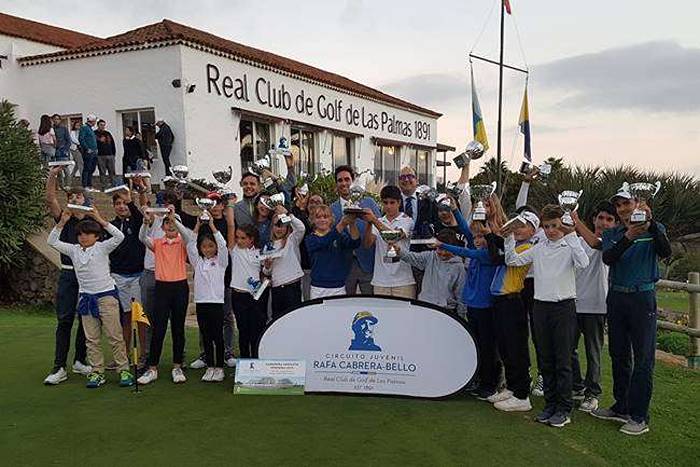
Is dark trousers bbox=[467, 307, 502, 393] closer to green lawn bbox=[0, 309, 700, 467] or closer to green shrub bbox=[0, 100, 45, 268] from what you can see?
green lawn bbox=[0, 309, 700, 467]

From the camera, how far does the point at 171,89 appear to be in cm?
1639

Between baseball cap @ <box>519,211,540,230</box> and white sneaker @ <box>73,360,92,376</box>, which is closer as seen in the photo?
baseball cap @ <box>519,211,540,230</box>

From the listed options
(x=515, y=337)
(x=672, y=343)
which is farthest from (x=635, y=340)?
(x=672, y=343)

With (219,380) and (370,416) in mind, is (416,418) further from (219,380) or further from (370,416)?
(219,380)

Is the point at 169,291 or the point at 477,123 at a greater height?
the point at 477,123

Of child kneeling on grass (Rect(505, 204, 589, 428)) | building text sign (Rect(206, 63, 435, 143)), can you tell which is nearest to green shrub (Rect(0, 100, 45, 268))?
building text sign (Rect(206, 63, 435, 143))

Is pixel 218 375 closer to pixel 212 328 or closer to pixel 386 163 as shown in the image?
pixel 212 328

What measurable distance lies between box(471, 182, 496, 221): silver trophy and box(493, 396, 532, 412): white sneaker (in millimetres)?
1480

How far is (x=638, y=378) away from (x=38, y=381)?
204 inches

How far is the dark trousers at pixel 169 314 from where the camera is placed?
575 cm

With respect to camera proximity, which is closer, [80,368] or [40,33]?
[80,368]

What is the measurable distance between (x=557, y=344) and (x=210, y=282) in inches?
121

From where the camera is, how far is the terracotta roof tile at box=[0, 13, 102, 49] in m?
18.6

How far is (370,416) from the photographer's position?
4.75m
